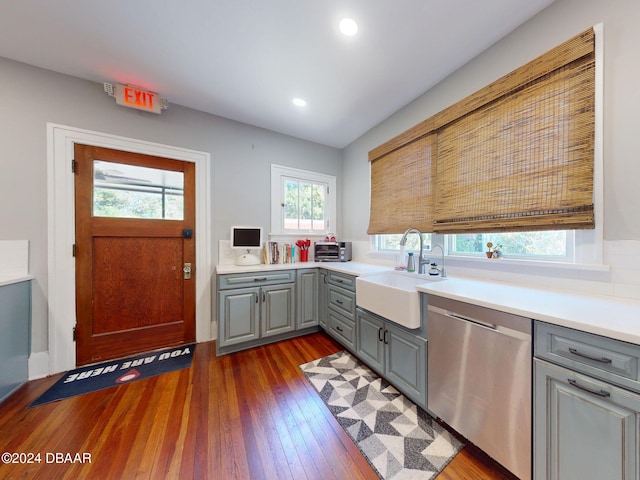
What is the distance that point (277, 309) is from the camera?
241cm

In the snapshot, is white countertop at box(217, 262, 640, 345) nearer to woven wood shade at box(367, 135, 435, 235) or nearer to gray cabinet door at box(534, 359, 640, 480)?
gray cabinet door at box(534, 359, 640, 480)

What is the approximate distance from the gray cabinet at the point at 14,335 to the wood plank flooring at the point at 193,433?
0.40 feet

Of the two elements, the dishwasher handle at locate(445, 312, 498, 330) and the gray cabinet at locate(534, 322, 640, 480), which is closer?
the gray cabinet at locate(534, 322, 640, 480)

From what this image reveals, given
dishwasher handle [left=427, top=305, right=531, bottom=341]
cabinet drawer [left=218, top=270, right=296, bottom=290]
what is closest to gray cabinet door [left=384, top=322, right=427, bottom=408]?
dishwasher handle [left=427, top=305, right=531, bottom=341]

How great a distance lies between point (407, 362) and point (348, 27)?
7.73 ft

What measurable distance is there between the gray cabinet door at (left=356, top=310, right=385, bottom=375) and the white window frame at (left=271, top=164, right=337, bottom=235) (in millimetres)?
1541

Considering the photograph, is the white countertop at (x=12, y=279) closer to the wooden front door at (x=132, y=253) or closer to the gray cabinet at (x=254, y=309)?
the wooden front door at (x=132, y=253)

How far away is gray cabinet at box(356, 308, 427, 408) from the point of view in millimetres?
1427

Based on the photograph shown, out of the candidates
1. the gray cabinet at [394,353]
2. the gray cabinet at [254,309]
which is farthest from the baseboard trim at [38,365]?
the gray cabinet at [394,353]

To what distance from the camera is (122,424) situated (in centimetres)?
138

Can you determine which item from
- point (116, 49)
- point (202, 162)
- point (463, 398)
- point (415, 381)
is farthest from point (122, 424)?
point (116, 49)

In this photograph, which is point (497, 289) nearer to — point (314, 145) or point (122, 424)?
point (122, 424)

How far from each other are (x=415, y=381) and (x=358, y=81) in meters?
2.49

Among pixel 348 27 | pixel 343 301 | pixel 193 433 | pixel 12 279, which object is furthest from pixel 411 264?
pixel 12 279
